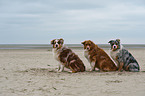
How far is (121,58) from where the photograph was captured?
9523mm

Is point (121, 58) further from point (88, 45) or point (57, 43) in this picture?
point (57, 43)

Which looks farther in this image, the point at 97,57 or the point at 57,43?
the point at 97,57

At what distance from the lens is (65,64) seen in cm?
972

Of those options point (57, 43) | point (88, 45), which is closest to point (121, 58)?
point (88, 45)

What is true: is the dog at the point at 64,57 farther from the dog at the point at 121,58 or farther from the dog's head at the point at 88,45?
the dog at the point at 121,58

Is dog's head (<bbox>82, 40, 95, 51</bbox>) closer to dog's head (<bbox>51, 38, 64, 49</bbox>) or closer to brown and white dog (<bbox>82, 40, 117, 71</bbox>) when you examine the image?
brown and white dog (<bbox>82, 40, 117, 71</bbox>)

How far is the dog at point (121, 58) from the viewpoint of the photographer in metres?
9.49

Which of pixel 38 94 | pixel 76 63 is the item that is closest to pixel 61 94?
pixel 38 94

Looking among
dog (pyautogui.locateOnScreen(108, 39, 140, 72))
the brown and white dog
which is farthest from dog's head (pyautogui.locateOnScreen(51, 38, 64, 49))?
dog (pyautogui.locateOnScreen(108, 39, 140, 72))

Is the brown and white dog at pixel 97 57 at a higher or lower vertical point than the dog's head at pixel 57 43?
lower

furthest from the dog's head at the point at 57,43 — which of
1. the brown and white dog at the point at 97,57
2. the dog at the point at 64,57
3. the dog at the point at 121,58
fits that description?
the dog at the point at 121,58

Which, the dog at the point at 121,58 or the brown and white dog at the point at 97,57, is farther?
the brown and white dog at the point at 97,57

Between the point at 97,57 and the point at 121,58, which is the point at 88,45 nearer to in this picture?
the point at 97,57

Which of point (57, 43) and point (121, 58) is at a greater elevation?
point (57, 43)
